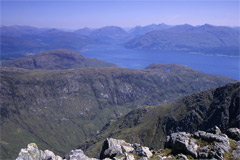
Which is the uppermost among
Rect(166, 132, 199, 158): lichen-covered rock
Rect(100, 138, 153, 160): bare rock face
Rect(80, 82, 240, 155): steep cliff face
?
Rect(166, 132, 199, 158): lichen-covered rock

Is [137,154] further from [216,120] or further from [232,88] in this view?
[232,88]

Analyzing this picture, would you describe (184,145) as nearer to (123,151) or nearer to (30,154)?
(123,151)

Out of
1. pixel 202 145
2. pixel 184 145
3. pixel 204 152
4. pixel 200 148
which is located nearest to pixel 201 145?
pixel 202 145

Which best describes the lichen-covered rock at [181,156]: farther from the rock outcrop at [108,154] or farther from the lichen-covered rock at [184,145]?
the rock outcrop at [108,154]

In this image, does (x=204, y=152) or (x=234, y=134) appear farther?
(x=234, y=134)

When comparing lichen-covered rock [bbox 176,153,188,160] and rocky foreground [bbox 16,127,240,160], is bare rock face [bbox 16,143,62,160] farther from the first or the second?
lichen-covered rock [bbox 176,153,188,160]

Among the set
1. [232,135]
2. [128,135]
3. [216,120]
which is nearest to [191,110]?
[216,120]

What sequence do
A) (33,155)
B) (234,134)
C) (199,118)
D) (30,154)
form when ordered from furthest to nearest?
(199,118) < (33,155) < (30,154) < (234,134)

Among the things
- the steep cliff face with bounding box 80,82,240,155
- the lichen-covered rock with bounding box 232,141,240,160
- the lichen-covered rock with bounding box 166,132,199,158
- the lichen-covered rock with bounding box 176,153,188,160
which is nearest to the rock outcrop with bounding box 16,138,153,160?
the lichen-covered rock with bounding box 166,132,199,158

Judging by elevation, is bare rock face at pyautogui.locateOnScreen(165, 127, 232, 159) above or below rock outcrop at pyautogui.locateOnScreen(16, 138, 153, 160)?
above

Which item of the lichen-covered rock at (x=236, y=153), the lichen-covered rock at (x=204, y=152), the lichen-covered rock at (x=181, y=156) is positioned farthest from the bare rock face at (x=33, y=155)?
the lichen-covered rock at (x=236, y=153)

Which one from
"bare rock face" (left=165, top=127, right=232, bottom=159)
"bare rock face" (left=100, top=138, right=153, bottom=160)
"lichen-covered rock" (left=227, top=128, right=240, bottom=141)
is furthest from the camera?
"bare rock face" (left=100, top=138, right=153, bottom=160)
